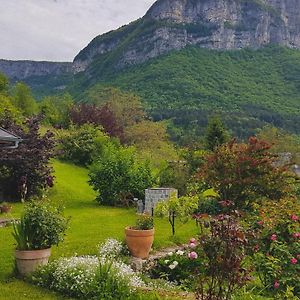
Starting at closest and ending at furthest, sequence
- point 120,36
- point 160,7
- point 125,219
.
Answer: point 125,219
point 160,7
point 120,36

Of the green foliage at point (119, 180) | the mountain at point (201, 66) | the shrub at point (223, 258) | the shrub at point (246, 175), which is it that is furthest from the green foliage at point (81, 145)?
the mountain at point (201, 66)

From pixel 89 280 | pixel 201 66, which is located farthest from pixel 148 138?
pixel 201 66

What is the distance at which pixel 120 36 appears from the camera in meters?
148

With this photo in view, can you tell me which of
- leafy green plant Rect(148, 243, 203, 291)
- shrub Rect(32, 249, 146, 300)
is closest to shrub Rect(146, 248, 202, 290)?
leafy green plant Rect(148, 243, 203, 291)

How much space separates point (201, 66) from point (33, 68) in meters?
81.4

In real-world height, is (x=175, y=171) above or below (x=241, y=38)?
below

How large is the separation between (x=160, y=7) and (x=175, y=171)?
121 metres

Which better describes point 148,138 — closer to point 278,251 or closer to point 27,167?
point 27,167

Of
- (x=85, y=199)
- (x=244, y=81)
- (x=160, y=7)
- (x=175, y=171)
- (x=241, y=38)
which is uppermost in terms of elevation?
(x=160, y=7)

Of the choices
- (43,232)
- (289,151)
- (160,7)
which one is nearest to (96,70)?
(160,7)

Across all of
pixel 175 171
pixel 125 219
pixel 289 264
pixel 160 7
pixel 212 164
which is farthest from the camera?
pixel 160 7

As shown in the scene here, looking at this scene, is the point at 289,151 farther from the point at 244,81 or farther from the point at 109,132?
the point at 244,81

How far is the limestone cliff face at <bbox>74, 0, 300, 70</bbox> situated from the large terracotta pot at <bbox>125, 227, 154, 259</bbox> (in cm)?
10493

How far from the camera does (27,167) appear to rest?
18.2 metres
